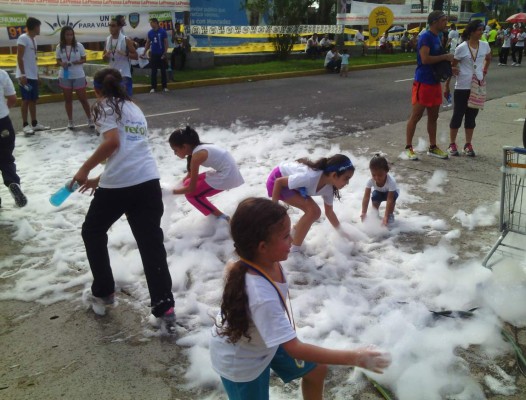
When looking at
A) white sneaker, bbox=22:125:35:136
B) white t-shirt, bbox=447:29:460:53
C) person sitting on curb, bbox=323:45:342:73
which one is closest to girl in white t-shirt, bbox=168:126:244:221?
white sneaker, bbox=22:125:35:136

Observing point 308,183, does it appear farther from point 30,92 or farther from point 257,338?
point 30,92

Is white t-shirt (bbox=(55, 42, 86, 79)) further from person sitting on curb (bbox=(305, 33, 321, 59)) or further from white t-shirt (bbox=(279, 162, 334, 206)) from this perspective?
person sitting on curb (bbox=(305, 33, 321, 59))

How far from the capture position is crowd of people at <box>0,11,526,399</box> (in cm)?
192

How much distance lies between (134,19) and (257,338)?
54.6 feet

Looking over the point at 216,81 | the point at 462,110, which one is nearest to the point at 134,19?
the point at 216,81

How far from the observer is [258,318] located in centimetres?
189

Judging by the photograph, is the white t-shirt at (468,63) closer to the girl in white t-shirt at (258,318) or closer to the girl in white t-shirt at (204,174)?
the girl in white t-shirt at (204,174)

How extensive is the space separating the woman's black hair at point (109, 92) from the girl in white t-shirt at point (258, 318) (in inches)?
60.4

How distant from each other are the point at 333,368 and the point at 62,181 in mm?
4377

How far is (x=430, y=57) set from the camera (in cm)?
657

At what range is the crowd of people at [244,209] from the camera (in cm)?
192

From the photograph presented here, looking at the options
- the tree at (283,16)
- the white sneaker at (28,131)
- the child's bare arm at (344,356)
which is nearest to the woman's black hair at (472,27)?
the child's bare arm at (344,356)

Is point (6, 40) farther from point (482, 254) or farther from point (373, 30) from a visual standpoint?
point (373, 30)

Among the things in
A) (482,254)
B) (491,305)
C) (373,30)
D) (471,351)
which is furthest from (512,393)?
(373,30)
